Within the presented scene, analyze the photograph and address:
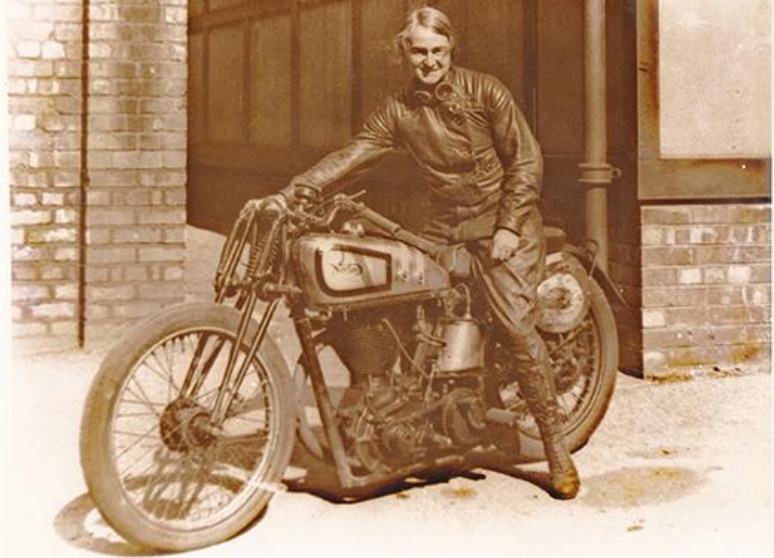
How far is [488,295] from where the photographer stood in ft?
15.4

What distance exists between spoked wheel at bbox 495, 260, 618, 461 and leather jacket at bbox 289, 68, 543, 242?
682mm

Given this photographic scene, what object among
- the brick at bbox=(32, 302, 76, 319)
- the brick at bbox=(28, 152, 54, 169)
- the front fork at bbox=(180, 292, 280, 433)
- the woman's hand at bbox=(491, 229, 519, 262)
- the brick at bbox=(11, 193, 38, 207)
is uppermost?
the brick at bbox=(28, 152, 54, 169)

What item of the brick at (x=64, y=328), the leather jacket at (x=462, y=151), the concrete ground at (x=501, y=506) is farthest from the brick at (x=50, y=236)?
the leather jacket at (x=462, y=151)

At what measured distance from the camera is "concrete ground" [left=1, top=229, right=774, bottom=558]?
165 inches

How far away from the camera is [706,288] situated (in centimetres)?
629

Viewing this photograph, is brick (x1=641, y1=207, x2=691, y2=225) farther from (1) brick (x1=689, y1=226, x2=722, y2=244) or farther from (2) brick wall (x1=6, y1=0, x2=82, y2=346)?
(2) brick wall (x1=6, y1=0, x2=82, y2=346)

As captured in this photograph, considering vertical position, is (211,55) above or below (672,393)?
above

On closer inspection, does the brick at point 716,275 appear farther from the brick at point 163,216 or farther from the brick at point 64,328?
the brick at point 64,328

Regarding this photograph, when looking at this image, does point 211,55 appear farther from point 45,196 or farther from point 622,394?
point 622,394

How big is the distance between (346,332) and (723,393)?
247 centimetres

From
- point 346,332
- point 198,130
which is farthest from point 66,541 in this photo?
point 198,130

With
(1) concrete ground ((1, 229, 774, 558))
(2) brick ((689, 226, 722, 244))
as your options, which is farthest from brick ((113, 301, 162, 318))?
(2) brick ((689, 226, 722, 244))

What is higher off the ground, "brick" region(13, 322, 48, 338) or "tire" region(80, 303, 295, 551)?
"brick" region(13, 322, 48, 338)

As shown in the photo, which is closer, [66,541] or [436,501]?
[66,541]
